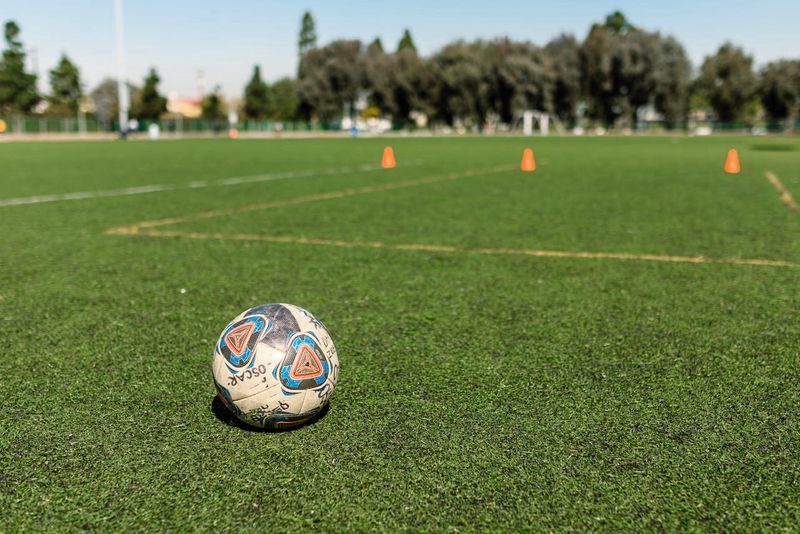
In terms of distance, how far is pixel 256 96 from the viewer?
392 ft

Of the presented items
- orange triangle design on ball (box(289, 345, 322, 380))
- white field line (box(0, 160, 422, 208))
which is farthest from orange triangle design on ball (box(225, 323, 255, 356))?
white field line (box(0, 160, 422, 208))

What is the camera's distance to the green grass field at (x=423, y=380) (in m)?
2.66

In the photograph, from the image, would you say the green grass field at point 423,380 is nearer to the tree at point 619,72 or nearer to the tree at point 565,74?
the tree at point 619,72

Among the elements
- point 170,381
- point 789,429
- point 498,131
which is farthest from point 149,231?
point 498,131

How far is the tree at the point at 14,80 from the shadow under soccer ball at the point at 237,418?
94.7 m

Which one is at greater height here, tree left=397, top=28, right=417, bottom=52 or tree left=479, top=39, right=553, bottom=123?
tree left=397, top=28, right=417, bottom=52

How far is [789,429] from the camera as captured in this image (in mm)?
3283

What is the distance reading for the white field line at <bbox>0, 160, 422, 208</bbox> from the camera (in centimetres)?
1273

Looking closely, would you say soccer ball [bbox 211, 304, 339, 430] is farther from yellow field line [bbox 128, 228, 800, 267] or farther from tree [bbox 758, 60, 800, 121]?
tree [bbox 758, 60, 800, 121]

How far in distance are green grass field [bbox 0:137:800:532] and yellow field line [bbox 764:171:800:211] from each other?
2.93 meters

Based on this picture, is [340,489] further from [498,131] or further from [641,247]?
[498,131]

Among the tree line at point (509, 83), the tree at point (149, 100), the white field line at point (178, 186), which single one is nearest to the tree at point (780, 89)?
the tree line at point (509, 83)

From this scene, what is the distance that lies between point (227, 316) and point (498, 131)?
91.2 metres

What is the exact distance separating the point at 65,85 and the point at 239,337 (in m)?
110
